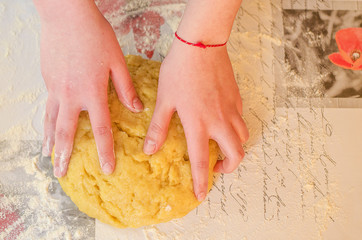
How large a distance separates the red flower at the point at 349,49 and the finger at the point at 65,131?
83cm

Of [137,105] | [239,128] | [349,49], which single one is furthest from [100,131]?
[349,49]

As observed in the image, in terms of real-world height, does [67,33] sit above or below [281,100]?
above

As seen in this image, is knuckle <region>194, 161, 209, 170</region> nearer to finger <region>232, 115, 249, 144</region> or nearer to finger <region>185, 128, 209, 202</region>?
finger <region>185, 128, 209, 202</region>

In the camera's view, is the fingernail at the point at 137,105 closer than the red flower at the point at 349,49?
Yes

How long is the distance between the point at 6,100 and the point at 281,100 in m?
0.83

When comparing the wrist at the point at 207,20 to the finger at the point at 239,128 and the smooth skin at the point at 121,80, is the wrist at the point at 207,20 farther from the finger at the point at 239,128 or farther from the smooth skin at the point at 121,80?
the finger at the point at 239,128

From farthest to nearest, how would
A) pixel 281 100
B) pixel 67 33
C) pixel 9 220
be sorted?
pixel 281 100 < pixel 9 220 < pixel 67 33

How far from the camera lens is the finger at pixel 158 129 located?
2.79 feet

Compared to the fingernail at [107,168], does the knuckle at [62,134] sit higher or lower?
higher

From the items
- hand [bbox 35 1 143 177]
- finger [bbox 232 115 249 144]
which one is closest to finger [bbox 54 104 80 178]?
hand [bbox 35 1 143 177]

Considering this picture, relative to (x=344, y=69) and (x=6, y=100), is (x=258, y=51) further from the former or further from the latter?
(x=6, y=100)

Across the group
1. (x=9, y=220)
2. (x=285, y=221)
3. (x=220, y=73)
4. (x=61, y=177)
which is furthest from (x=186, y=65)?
(x=9, y=220)

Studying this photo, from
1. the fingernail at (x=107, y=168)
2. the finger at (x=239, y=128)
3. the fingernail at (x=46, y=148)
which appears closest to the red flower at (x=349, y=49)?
the finger at (x=239, y=128)

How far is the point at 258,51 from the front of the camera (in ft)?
3.75
